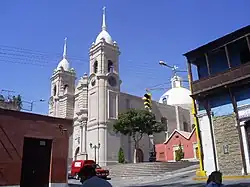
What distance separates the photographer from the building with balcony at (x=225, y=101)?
58.6 ft

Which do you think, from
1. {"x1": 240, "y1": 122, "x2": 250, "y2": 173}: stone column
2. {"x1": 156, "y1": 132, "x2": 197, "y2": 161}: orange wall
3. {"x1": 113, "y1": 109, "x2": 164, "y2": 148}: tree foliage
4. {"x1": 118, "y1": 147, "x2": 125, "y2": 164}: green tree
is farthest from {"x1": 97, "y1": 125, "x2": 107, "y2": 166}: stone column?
{"x1": 240, "y1": 122, "x2": 250, "y2": 173}: stone column

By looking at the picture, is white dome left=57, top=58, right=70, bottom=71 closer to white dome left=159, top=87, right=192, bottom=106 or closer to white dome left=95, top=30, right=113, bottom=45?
white dome left=95, top=30, right=113, bottom=45

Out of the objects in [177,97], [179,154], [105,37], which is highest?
[105,37]

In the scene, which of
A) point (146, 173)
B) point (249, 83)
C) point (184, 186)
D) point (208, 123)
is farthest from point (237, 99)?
point (146, 173)

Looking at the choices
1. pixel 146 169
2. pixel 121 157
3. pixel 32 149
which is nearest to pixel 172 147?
pixel 121 157

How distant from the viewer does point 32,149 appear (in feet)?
58.0

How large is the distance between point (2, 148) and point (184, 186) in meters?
9.76

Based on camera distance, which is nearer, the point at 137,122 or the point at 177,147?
the point at 137,122

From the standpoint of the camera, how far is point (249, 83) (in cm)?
1775

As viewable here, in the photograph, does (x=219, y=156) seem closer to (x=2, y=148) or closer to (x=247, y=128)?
(x=247, y=128)

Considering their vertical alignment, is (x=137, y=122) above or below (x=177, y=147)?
above

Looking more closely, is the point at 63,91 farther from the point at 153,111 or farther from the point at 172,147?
the point at 172,147

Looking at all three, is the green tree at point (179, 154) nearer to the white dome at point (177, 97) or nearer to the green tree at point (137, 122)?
the green tree at point (137, 122)

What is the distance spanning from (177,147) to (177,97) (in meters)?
23.7
